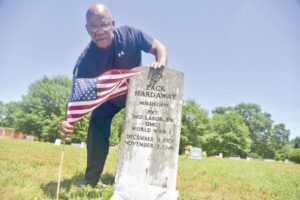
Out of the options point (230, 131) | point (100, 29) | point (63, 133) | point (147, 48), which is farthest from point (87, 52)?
point (230, 131)

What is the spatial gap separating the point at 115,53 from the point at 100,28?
0.48 meters

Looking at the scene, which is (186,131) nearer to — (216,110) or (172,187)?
(216,110)

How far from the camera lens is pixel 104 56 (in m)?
4.64

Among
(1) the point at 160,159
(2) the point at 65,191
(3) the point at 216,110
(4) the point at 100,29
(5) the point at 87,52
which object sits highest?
(3) the point at 216,110

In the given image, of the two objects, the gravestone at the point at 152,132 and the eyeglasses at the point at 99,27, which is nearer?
the gravestone at the point at 152,132

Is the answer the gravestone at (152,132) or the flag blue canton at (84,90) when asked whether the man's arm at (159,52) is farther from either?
the flag blue canton at (84,90)

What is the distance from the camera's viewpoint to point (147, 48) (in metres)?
4.71

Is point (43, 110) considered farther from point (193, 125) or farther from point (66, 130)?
point (66, 130)

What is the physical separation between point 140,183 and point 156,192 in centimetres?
29

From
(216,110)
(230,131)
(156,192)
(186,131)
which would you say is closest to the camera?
(156,192)

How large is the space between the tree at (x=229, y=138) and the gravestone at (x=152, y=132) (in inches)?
2059

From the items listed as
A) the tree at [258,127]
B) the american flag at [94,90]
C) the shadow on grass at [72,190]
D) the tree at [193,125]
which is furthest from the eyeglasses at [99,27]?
the tree at [258,127]

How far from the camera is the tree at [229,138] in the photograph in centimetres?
5669

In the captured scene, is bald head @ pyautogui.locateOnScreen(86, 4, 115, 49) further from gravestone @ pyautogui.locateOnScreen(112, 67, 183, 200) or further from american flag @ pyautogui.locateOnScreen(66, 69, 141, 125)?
gravestone @ pyautogui.locateOnScreen(112, 67, 183, 200)
